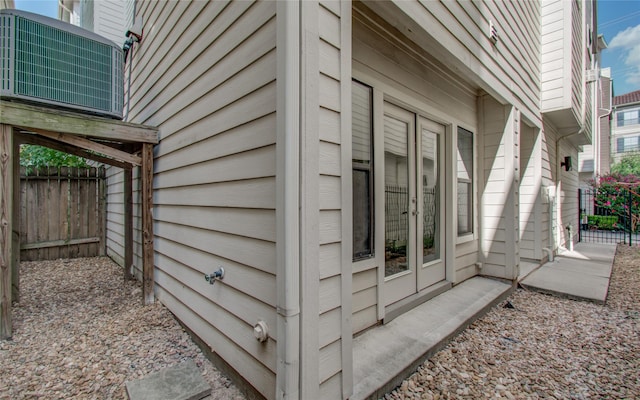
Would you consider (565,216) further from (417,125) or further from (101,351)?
(101,351)

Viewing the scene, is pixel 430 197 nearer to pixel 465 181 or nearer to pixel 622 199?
pixel 465 181

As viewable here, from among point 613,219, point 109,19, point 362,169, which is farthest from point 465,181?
point 613,219

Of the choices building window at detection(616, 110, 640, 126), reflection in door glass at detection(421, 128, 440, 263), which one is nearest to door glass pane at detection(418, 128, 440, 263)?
reflection in door glass at detection(421, 128, 440, 263)

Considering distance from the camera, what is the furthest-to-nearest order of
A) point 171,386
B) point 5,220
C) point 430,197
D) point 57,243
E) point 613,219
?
point 613,219 < point 57,243 < point 430,197 < point 5,220 < point 171,386

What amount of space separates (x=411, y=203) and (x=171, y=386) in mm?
2435

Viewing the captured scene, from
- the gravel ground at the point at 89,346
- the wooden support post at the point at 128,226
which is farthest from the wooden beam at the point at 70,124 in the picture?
the gravel ground at the point at 89,346

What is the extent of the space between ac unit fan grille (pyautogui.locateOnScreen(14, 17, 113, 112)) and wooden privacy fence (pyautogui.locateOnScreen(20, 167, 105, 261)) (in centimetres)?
358

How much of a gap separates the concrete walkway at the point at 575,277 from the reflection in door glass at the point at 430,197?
64.6 inches

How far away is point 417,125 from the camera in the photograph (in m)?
3.04

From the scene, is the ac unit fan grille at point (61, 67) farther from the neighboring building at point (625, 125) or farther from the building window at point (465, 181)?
the neighboring building at point (625, 125)

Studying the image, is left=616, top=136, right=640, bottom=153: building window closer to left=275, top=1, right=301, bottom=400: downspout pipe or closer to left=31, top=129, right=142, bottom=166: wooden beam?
left=275, top=1, right=301, bottom=400: downspout pipe

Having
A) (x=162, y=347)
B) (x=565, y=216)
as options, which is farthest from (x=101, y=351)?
(x=565, y=216)

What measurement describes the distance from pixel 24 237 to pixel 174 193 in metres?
4.43

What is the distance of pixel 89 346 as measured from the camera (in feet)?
7.48
